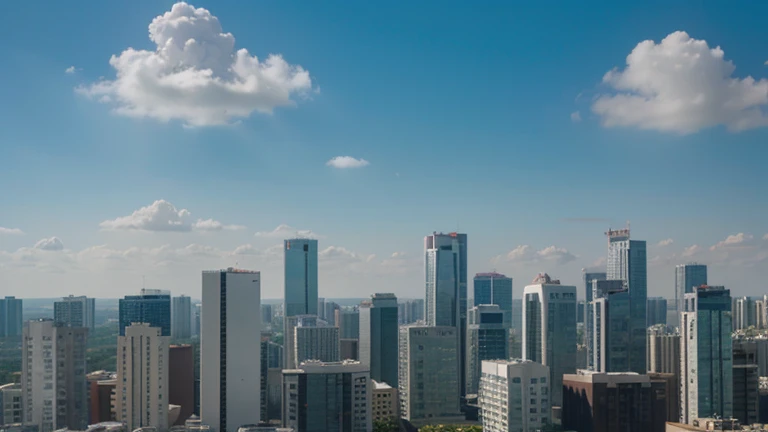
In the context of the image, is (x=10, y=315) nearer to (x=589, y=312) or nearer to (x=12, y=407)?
(x=12, y=407)

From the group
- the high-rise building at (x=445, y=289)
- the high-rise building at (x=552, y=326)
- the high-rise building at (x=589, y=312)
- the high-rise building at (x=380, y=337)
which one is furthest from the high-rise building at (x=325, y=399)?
the high-rise building at (x=445, y=289)

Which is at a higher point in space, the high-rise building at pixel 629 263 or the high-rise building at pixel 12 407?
the high-rise building at pixel 629 263

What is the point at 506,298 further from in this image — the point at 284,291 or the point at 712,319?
the point at 712,319

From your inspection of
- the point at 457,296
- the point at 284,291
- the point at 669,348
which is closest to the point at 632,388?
the point at 669,348

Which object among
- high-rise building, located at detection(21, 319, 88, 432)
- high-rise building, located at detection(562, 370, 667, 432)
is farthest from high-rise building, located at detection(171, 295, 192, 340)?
high-rise building, located at detection(562, 370, 667, 432)

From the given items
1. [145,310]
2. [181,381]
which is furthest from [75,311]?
[181,381]

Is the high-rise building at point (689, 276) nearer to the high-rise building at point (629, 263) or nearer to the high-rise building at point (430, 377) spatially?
the high-rise building at point (629, 263)
